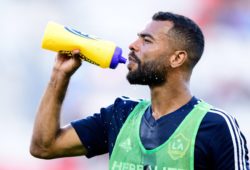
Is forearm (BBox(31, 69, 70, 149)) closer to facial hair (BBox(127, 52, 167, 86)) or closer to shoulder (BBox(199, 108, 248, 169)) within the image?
facial hair (BBox(127, 52, 167, 86))

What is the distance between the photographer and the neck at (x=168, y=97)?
283 cm

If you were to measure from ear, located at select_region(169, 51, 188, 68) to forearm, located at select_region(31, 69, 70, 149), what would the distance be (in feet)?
1.48

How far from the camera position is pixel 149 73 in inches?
110

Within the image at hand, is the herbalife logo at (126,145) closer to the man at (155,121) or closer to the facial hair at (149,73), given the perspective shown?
the man at (155,121)

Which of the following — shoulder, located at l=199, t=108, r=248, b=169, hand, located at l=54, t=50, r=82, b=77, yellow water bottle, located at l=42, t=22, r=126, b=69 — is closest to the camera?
shoulder, located at l=199, t=108, r=248, b=169

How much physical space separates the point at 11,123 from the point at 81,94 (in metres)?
0.62

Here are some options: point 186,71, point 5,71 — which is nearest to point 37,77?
point 5,71

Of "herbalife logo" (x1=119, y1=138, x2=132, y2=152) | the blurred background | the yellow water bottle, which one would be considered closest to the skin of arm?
the yellow water bottle

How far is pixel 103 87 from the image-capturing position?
18.4ft

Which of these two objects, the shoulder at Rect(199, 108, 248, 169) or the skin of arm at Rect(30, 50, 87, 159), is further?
the skin of arm at Rect(30, 50, 87, 159)

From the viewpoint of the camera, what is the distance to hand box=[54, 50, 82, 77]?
288 centimetres

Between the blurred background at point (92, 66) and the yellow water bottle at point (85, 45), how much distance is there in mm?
2729

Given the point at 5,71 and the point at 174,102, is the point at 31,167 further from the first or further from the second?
the point at 174,102

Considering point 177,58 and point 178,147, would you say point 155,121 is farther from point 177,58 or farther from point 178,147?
point 177,58
